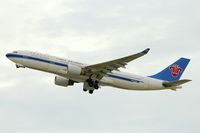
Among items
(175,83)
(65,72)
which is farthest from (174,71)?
(65,72)

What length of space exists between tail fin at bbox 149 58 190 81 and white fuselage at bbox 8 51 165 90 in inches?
78.3

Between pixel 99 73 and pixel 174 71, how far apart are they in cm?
1101

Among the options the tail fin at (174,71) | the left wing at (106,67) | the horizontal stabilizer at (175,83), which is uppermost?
the tail fin at (174,71)

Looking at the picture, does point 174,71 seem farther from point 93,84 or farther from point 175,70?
point 93,84

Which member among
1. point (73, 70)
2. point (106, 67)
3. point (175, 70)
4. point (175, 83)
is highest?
point (175, 70)

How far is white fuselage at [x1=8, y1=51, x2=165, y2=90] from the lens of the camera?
69.6 m

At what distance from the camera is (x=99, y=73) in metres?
72.7

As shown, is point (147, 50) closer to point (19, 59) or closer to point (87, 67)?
point (87, 67)

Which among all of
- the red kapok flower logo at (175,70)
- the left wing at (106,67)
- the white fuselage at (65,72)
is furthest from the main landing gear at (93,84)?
the red kapok flower logo at (175,70)

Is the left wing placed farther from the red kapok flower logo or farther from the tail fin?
the red kapok flower logo

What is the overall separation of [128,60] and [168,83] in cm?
766

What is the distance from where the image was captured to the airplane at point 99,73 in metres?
69.6

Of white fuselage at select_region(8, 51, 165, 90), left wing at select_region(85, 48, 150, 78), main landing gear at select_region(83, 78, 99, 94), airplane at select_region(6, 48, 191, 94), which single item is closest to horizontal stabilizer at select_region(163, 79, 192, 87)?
airplane at select_region(6, 48, 191, 94)

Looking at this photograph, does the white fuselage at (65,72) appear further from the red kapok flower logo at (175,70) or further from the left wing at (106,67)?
the red kapok flower logo at (175,70)
